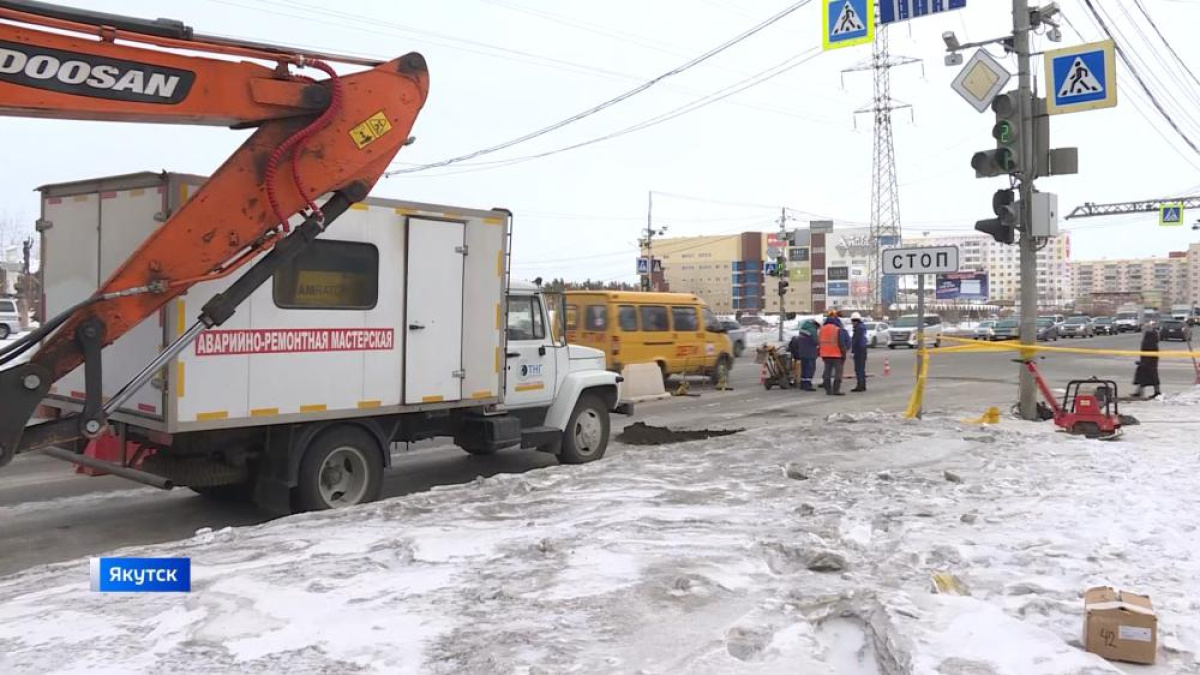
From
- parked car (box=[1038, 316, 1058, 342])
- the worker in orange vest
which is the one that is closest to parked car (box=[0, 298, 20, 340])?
the worker in orange vest

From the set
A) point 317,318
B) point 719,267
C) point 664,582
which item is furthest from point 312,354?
point 719,267

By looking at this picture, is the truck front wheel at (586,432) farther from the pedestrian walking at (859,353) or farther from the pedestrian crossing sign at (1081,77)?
the pedestrian walking at (859,353)

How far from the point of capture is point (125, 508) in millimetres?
8180

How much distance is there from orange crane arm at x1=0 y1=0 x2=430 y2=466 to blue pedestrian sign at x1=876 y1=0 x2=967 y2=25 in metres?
10.6

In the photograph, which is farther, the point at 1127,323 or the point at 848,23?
the point at 1127,323

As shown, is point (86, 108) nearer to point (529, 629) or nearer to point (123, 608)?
point (123, 608)

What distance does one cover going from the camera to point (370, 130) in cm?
644

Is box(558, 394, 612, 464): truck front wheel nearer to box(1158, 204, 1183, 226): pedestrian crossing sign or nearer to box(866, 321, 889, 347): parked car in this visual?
box(866, 321, 889, 347): parked car

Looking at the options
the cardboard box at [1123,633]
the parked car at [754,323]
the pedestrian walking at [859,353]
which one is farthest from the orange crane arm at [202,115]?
the parked car at [754,323]

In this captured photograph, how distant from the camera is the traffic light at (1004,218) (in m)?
12.5

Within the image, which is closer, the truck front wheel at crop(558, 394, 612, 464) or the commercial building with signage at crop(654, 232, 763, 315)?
the truck front wheel at crop(558, 394, 612, 464)

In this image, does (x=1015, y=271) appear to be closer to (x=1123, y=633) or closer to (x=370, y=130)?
(x=370, y=130)

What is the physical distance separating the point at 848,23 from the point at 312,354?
10.9m

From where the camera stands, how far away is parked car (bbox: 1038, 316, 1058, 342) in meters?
53.7
